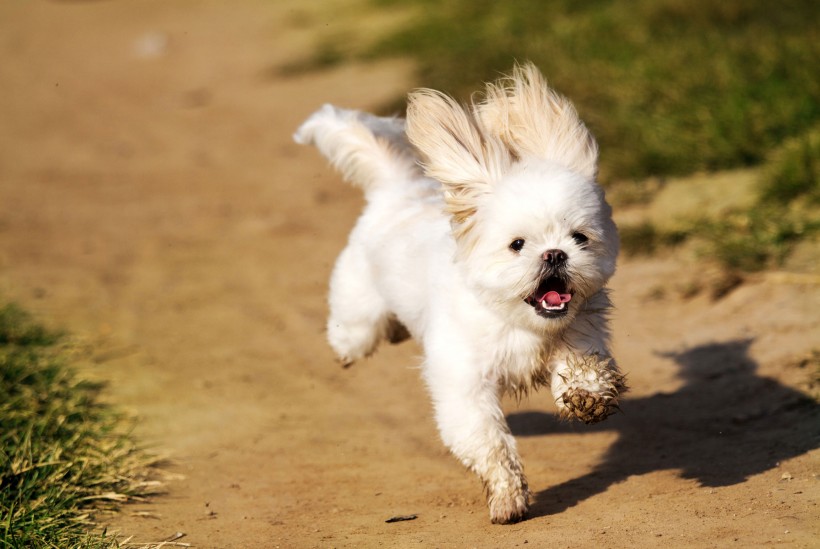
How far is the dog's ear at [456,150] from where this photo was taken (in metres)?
4.28

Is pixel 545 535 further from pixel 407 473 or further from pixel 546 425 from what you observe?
pixel 546 425

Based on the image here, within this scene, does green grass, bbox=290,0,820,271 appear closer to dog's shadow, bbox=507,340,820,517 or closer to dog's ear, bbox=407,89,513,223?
dog's shadow, bbox=507,340,820,517

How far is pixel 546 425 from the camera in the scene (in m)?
5.71

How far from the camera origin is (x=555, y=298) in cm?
411

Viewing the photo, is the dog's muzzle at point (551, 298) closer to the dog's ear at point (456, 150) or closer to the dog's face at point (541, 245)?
the dog's face at point (541, 245)

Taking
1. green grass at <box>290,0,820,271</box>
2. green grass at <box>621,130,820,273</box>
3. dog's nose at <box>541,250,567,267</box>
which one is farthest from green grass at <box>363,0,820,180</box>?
dog's nose at <box>541,250,567,267</box>

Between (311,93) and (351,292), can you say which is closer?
(351,292)

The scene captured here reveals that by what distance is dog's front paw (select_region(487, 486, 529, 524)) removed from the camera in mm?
4309

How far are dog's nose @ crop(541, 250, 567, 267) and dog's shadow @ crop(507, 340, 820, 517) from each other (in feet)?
3.63

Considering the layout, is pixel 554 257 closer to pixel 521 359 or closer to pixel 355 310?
pixel 521 359

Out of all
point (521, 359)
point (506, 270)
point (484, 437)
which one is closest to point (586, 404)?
point (521, 359)

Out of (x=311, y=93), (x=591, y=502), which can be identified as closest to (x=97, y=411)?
(x=591, y=502)

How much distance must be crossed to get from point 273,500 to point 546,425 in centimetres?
153

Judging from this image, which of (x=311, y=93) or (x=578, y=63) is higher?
(x=311, y=93)
